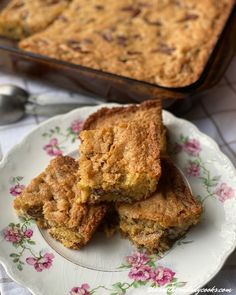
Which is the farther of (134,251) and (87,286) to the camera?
(134,251)

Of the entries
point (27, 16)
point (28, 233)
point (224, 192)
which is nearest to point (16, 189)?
point (28, 233)

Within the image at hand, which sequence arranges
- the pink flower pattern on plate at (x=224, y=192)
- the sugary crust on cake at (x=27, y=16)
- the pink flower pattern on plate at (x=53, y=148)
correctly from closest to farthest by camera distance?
the pink flower pattern on plate at (x=224, y=192)
the pink flower pattern on plate at (x=53, y=148)
the sugary crust on cake at (x=27, y=16)

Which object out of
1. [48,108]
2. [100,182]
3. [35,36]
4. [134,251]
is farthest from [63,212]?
[35,36]

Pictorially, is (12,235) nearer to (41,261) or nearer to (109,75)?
(41,261)

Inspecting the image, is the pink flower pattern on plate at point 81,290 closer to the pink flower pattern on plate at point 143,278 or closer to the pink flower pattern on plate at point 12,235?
the pink flower pattern on plate at point 143,278

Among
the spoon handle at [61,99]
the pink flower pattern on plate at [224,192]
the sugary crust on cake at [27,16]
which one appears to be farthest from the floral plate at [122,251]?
the sugary crust on cake at [27,16]

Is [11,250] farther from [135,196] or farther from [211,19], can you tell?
[211,19]
